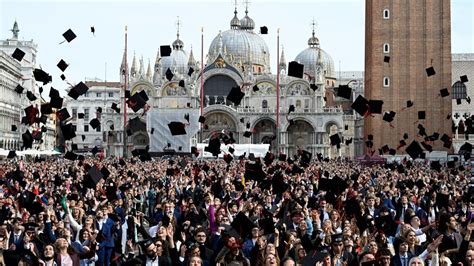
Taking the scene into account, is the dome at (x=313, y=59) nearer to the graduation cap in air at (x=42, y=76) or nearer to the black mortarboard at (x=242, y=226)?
the graduation cap in air at (x=42, y=76)

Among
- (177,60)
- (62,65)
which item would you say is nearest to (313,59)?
(177,60)

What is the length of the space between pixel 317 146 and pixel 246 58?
1822cm

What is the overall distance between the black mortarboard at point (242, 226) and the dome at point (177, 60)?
287 feet

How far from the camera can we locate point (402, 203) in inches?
525

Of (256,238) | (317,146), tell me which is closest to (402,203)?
(256,238)

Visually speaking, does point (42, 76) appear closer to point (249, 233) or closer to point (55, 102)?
point (55, 102)

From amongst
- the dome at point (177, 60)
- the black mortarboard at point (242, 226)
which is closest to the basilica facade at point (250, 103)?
the dome at point (177, 60)

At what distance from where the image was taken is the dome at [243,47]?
9381 cm

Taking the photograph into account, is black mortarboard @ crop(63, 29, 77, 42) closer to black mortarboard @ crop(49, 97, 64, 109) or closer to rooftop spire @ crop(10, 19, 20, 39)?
black mortarboard @ crop(49, 97, 64, 109)

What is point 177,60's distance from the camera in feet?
331

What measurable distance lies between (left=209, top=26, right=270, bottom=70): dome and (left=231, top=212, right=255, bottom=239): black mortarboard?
3221 inches

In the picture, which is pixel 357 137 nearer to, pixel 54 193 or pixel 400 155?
pixel 400 155

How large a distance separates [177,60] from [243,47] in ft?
32.1

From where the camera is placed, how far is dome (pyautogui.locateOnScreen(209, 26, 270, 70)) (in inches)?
3693
